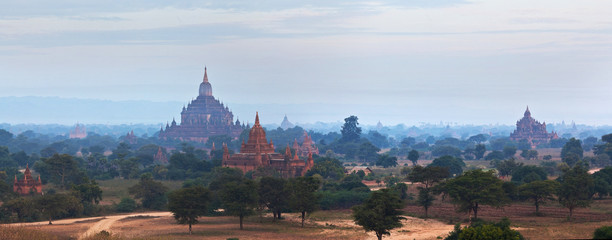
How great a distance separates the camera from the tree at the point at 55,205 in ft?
265

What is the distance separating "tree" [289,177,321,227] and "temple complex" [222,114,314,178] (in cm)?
4497

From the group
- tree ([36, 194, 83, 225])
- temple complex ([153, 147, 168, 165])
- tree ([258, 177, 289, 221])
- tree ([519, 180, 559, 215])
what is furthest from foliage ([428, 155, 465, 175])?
tree ([36, 194, 83, 225])

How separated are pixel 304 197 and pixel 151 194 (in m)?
26.7

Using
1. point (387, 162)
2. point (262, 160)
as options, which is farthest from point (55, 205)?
point (387, 162)

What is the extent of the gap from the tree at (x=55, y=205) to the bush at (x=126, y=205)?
27.1 feet

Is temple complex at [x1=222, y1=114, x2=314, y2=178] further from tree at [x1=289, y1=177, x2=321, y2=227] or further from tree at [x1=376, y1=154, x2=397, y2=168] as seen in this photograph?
tree at [x1=289, y1=177, x2=321, y2=227]

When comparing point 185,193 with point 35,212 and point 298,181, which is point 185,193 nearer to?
point 298,181

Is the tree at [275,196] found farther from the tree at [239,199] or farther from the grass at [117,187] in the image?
the grass at [117,187]

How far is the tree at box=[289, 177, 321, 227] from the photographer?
77625mm

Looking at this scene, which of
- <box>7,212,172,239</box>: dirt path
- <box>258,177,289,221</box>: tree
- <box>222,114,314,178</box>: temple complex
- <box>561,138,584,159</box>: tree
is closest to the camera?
<box>7,212,172,239</box>: dirt path

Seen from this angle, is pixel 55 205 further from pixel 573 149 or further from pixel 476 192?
pixel 573 149

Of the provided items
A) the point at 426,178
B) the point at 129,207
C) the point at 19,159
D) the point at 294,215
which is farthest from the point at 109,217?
the point at 19,159

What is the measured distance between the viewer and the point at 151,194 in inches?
3794

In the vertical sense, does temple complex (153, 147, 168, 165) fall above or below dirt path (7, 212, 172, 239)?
above
